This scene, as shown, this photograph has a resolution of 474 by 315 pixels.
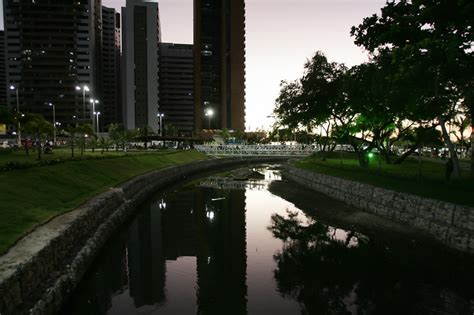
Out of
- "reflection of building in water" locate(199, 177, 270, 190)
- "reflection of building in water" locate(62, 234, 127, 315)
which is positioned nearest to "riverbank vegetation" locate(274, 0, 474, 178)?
"reflection of building in water" locate(199, 177, 270, 190)

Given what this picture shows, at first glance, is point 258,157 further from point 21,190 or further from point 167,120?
point 167,120

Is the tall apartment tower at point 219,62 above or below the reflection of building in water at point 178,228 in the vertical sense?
above

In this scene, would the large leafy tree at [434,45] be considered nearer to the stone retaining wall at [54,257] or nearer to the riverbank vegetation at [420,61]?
the riverbank vegetation at [420,61]

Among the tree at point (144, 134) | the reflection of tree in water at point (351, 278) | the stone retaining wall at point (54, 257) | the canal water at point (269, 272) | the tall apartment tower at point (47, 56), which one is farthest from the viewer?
the tall apartment tower at point (47, 56)

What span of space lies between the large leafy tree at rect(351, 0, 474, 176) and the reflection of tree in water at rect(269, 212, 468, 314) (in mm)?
9882

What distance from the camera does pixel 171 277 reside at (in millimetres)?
15008

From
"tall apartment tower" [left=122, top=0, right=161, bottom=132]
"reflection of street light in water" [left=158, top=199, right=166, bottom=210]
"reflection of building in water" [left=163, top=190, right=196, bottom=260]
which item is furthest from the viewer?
"tall apartment tower" [left=122, top=0, right=161, bottom=132]

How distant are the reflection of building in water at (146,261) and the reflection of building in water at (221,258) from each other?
1.74 meters

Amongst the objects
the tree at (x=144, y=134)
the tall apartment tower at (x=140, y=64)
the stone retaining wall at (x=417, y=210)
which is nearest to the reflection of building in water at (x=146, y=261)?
the stone retaining wall at (x=417, y=210)

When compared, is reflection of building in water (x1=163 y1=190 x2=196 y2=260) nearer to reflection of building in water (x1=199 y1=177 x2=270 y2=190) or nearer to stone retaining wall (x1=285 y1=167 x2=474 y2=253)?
reflection of building in water (x1=199 y1=177 x2=270 y2=190)

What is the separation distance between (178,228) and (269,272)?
31.5 feet

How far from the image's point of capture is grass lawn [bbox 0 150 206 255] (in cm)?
1347

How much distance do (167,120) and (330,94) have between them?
156532 millimetres

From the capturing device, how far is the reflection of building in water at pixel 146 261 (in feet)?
44.1
